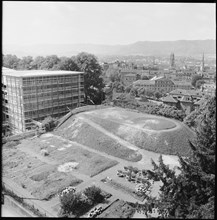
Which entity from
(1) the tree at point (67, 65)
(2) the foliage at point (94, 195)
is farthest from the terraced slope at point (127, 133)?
(1) the tree at point (67, 65)

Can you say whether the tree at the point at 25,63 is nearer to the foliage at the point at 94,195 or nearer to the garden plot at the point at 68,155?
the garden plot at the point at 68,155

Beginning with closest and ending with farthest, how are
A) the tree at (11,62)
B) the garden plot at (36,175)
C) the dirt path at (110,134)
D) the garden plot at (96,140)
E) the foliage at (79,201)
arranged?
1. the foliage at (79,201)
2. the garden plot at (36,175)
3. the garden plot at (96,140)
4. the dirt path at (110,134)
5. the tree at (11,62)

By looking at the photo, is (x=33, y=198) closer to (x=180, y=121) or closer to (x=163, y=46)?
(x=180, y=121)

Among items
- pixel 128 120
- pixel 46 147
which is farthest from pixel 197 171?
pixel 128 120

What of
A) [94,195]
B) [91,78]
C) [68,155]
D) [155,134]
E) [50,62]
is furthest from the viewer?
[50,62]

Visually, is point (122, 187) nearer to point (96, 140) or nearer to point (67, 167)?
point (67, 167)

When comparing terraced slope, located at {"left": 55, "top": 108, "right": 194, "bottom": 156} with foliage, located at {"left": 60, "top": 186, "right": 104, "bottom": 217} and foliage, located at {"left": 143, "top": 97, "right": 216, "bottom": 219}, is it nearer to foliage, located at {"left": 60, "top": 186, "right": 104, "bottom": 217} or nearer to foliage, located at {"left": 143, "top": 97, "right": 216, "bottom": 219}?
foliage, located at {"left": 60, "top": 186, "right": 104, "bottom": 217}

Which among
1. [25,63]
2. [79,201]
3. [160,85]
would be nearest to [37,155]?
[79,201]
